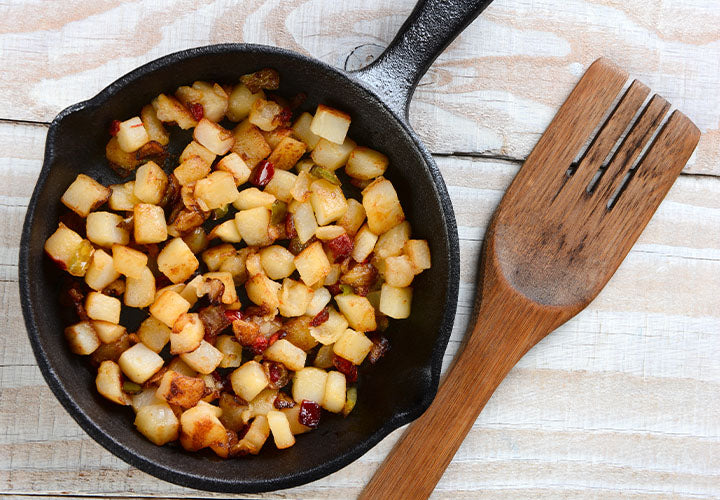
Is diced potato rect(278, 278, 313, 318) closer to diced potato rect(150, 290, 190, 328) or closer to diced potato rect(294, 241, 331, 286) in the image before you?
diced potato rect(294, 241, 331, 286)

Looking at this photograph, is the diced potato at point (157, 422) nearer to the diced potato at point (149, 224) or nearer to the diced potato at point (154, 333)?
the diced potato at point (154, 333)

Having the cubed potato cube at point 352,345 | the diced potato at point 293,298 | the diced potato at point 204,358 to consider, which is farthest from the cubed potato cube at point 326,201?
the diced potato at point 204,358

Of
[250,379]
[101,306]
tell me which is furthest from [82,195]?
[250,379]

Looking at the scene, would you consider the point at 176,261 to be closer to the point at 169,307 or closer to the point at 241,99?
the point at 169,307

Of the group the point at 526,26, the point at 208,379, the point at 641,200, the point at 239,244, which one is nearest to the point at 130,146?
the point at 239,244

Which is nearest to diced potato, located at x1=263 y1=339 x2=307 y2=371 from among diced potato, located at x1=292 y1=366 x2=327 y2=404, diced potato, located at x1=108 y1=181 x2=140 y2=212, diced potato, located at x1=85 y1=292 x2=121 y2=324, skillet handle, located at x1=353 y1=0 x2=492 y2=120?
diced potato, located at x1=292 y1=366 x2=327 y2=404

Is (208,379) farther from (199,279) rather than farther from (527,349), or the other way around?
(527,349)

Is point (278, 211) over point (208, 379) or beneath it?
over
